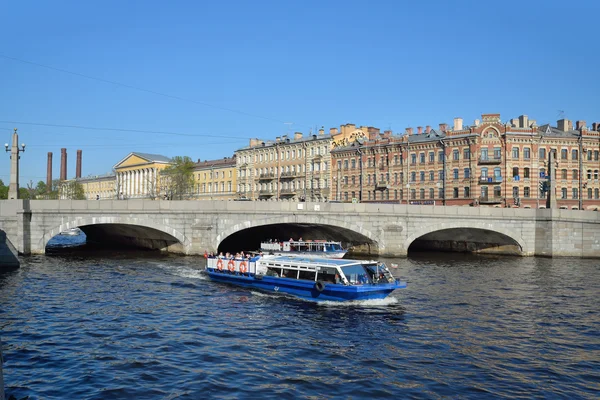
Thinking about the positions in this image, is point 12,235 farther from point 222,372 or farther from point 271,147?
point 271,147

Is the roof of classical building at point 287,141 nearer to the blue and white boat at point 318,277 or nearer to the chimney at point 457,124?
the chimney at point 457,124

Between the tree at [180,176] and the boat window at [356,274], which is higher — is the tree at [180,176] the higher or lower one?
the higher one

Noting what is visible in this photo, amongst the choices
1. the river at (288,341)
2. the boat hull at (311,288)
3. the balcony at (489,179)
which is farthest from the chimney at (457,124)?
the boat hull at (311,288)

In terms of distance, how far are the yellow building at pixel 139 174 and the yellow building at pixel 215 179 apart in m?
10.3

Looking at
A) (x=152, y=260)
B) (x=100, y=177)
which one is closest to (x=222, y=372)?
(x=152, y=260)

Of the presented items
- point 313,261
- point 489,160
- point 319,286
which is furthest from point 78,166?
point 319,286

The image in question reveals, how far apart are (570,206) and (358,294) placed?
5400 cm

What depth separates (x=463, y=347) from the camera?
22672 mm

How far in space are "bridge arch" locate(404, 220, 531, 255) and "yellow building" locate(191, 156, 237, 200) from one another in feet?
183

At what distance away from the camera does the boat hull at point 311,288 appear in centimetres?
3033

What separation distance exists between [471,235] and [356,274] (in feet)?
112

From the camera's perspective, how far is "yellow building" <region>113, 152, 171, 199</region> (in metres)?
134

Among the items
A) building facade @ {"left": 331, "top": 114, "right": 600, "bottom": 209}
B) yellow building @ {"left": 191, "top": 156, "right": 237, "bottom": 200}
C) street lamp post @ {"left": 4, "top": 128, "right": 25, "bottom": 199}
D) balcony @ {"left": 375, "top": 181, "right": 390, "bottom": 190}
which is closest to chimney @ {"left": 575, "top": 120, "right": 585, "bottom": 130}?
building facade @ {"left": 331, "top": 114, "right": 600, "bottom": 209}

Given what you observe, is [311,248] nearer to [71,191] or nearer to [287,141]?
[287,141]
